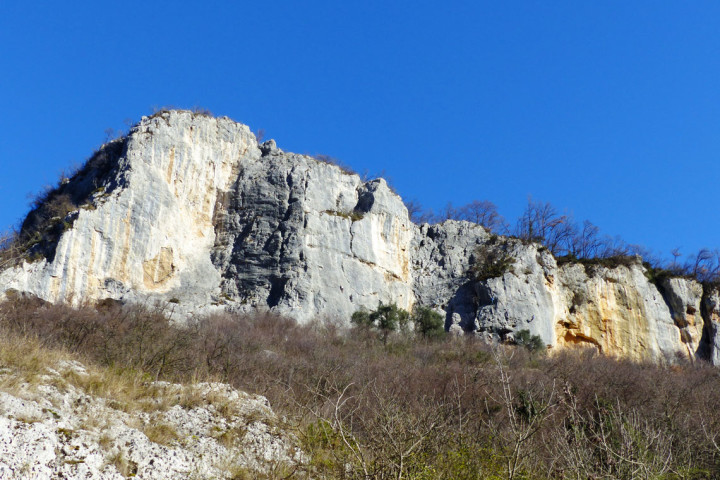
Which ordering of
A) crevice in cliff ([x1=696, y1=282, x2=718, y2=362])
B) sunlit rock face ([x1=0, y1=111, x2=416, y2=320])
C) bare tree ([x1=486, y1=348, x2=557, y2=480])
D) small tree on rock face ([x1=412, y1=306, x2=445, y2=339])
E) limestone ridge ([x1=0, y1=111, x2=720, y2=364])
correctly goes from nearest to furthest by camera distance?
bare tree ([x1=486, y1=348, x2=557, y2=480]) < sunlit rock face ([x1=0, y1=111, x2=416, y2=320]) < limestone ridge ([x1=0, y1=111, x2=720, y2=364]) < small tree on rock face ([x1=412, y1=306, x2=445, y2=339]) < crevice in cliff ([x1=696, y1=282, x2=718, y2=362])

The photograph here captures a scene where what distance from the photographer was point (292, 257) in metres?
31.3

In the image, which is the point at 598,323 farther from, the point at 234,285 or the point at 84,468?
the point at 84,468

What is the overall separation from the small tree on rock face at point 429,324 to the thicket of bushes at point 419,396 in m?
0.88

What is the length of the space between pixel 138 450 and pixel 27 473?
1307mm

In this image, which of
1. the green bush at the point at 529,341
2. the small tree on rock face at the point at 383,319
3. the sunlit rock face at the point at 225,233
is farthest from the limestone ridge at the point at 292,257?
the small tree on rock face at the point at 383,319

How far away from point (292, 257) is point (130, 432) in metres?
23.7

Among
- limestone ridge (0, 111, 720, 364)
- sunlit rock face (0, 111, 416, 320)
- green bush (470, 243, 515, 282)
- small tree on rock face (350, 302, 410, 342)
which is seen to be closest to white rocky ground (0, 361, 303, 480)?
sunlit rock face (0, 111, 416, 320)

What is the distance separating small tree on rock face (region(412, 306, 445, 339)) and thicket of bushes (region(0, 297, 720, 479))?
880 mm

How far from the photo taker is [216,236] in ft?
108

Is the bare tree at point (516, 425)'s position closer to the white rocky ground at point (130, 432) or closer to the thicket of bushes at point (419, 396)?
the thicket of bushes at point (419, 396)

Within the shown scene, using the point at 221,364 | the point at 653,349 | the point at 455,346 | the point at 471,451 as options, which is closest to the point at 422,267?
the point at 455,346

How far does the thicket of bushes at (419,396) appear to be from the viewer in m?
6.64

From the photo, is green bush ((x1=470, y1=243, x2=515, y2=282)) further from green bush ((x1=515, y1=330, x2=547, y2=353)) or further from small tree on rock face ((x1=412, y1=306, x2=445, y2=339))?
small tree on rock face ((x1=412, y1=306, x2=445, y2=339))

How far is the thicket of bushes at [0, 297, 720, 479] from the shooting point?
664cm
